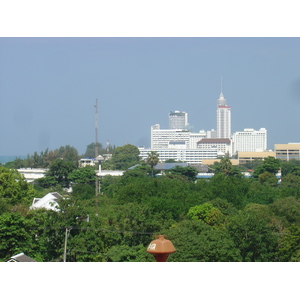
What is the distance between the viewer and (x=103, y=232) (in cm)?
564

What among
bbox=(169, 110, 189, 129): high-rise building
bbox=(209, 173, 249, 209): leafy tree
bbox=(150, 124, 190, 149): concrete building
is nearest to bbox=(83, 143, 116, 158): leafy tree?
bbox=(150, 124, 190, 149): concrete building

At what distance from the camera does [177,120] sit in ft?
194

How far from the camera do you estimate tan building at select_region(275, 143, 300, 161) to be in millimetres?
32875

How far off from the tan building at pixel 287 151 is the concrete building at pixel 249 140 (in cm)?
1091

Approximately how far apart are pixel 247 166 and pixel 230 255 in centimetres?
2624

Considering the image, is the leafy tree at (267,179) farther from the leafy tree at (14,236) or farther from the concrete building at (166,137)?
the concrete building at (166,137)

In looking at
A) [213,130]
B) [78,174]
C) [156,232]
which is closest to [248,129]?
[213,130]

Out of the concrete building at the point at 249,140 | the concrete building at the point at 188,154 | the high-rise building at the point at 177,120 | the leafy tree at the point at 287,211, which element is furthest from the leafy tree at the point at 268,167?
the high-rise building at the point at 177,120

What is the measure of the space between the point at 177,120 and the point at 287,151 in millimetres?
26867

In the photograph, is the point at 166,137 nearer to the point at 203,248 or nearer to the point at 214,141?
the point at 214,141

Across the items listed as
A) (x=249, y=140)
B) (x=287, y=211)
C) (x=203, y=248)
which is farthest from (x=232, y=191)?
(x=249, y=140)

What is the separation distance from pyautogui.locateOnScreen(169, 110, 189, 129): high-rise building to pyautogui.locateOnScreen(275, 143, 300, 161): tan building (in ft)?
85.4

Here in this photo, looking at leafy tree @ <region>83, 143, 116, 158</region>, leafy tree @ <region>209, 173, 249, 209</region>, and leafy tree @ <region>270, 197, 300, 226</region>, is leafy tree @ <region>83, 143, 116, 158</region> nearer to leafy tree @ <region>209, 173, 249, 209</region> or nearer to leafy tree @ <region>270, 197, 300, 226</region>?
leafy tree @ <region>209, 173, 249, 209</region>

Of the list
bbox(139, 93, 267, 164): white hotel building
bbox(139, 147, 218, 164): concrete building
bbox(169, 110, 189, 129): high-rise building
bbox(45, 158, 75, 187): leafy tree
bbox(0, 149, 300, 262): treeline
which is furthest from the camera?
bbox(169, 110, 189, 129): high-rise building
